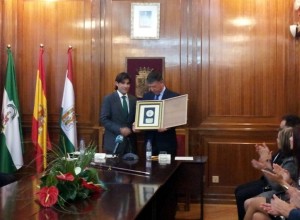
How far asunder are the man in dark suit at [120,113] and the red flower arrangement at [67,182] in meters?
1.84

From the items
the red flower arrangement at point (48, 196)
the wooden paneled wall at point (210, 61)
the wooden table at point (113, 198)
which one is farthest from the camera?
the wooden paneled wall at point (210, 61)

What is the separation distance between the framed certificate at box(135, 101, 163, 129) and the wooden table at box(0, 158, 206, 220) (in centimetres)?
56

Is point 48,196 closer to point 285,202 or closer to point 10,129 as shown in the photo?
point 285,202

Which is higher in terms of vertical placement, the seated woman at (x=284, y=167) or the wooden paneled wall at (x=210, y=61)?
the wooden paneled wall at (x=210, y=61)

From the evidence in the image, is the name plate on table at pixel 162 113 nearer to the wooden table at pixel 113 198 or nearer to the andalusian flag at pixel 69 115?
the wooden table at pixel 113 198

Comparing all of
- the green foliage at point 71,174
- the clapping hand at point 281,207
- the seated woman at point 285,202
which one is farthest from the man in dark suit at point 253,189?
the green foliage at point 71,174

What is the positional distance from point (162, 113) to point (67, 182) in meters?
2.04

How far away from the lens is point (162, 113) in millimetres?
4309

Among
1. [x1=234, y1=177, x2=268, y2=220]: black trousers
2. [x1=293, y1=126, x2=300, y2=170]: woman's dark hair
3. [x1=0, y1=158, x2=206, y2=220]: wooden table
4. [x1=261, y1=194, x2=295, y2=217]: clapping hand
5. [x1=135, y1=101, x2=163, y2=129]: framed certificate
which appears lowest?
[x1=234, y1=177, x2=268, y2=220]: black trousers

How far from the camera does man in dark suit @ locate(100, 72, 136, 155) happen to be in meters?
4.49

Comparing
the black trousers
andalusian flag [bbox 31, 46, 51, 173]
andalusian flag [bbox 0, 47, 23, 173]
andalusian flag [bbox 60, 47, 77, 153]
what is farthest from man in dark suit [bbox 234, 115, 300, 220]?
andalusian flag [bbox 0, 47, 23, 173]

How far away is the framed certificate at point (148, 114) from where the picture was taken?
14.1 ft

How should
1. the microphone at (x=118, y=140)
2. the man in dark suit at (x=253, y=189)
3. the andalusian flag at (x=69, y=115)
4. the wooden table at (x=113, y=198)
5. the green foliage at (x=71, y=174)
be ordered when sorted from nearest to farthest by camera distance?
1. the wooden table at (x=113, y=198)
2. the green foliage at (x=71, y=174)
3. the man in dark suit at (x=253, y=189)
4. the microphone at (x=118, y=140)
5. the andalusian flag at (x=69, y=115)

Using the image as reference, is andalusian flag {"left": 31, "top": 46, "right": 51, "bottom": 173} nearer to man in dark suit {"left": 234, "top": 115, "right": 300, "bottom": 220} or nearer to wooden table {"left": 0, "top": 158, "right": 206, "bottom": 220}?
wooden table {"left": 0, "top": 158, "right": 206, "bottom": 220}
